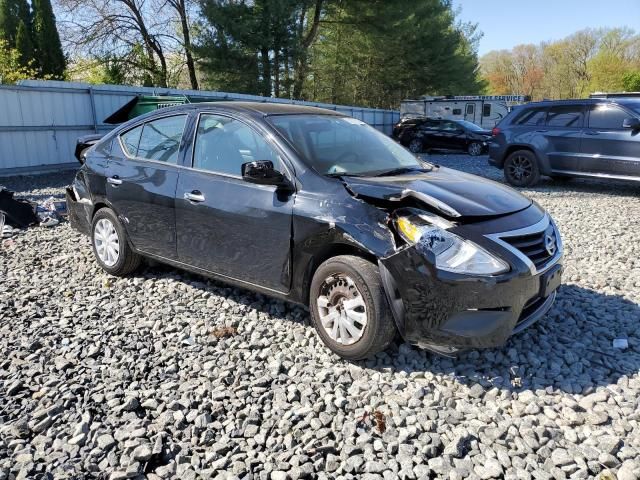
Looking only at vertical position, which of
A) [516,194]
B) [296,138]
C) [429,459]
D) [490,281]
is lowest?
[429,459]

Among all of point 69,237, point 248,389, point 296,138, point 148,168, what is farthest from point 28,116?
point 248,389

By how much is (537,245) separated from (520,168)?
326 inches

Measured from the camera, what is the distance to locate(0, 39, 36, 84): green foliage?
851 inches

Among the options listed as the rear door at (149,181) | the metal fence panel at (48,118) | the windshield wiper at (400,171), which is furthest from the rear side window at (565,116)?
the rear door at (149,181)

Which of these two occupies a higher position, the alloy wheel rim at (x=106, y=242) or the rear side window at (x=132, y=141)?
the rear side window at (x=132, y=141)

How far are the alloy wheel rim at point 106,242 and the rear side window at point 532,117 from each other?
29.1ft

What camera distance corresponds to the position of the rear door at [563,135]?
10.2 m

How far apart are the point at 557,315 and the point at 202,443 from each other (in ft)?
9.51

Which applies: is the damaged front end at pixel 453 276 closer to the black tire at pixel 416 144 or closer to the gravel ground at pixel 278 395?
the gravel ground at pixel 278 395

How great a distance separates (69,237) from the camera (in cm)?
665

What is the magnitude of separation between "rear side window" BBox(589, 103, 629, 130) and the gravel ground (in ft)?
20.5

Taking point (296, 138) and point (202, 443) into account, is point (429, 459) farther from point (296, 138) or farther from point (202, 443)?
point (296, 138)

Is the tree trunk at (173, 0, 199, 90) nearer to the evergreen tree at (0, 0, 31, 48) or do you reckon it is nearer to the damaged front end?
the evergreen tree at (0, 0, 31, 48)

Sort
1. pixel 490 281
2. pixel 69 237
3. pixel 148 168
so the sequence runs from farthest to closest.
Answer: pixel 69 237, pixel 148 168, pixel 490 281
